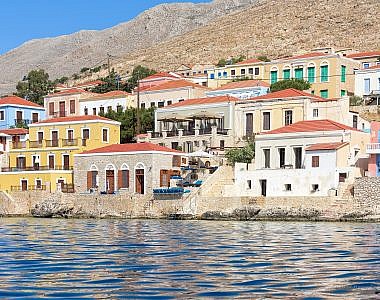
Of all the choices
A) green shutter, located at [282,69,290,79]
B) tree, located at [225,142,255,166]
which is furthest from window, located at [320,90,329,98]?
tree, located at [225,142,255,166]

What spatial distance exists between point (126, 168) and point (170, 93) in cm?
1851

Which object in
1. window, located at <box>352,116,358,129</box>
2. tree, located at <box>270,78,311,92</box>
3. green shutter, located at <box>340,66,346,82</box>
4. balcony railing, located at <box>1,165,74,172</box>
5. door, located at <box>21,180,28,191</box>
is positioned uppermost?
green shutter, located at <box>340,66,346,82</box>

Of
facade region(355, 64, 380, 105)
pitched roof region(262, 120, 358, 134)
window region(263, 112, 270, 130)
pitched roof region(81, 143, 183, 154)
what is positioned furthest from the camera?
facade region(355, 64, 380, 105)

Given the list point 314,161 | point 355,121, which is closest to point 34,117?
point 355,121

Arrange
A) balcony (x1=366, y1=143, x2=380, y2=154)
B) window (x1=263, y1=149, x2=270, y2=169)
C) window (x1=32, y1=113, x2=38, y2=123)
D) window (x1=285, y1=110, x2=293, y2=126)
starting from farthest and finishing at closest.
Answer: window (x1=32, y1=113, x2=38, y2=123)
window (x1=285, y1=110, x2=293, y2=126)
window (x1=263, y1=149, x2=270, y2=169)
balcony (x1=366, y1=143, x2=380, y2=154)

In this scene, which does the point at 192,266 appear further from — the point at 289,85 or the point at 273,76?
the point at 273,76

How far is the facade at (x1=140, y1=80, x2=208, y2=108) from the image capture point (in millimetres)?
64656

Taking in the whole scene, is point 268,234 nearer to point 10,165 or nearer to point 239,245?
point 239,245

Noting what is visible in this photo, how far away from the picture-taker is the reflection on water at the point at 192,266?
12.6 meters

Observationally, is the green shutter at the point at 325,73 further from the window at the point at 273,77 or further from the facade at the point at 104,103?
the facade at the point at 104,103

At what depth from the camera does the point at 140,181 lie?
48.3 meters

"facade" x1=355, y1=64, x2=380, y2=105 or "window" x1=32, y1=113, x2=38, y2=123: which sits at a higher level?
"facade" x1=355, y1=64, x2=380, y2=105

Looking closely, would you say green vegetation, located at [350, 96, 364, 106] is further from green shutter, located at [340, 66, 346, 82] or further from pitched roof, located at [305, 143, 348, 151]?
pitched roof, located at [305, 143, 348, 151]

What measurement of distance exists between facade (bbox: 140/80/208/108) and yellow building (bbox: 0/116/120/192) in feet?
28.6
